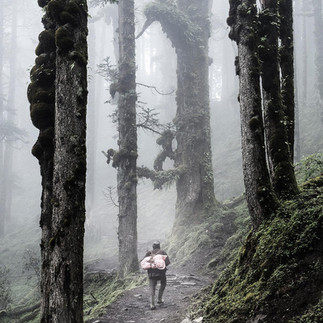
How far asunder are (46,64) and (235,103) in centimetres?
3170

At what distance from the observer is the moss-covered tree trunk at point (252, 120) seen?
5.25m

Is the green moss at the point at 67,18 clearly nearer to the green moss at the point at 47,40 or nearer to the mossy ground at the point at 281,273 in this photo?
the green moss at the point at 47,40

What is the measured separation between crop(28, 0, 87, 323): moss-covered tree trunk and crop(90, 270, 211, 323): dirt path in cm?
294

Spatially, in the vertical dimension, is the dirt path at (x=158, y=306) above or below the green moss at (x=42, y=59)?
below

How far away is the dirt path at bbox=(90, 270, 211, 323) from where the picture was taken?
7.06 meters

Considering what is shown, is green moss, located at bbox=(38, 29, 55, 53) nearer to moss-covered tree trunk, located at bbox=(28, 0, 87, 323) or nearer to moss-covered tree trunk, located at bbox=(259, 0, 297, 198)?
moss-covered tree trunk, located at bbox=(28, 0, 87, 323)

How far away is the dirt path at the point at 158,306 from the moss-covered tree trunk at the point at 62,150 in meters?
2.94

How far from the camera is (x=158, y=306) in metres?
8.05

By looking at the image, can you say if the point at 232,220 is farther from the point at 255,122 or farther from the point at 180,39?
the point at 180,39

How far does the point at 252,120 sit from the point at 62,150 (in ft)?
9.67

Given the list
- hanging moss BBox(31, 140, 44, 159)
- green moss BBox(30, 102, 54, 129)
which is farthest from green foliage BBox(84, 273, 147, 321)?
green moss BBox(30, 102, 54, 129)

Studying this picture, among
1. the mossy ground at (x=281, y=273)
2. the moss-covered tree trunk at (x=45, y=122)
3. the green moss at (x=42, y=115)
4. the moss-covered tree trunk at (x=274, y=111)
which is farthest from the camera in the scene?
the moss-covered tree trunk at (x=274, y=111)

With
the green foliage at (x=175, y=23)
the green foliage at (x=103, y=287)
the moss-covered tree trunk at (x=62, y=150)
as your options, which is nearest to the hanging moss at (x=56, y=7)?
the moss-covered tree trunk at (x=62, y=150)

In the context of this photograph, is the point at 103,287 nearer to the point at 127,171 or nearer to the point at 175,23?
the point at 127,171
